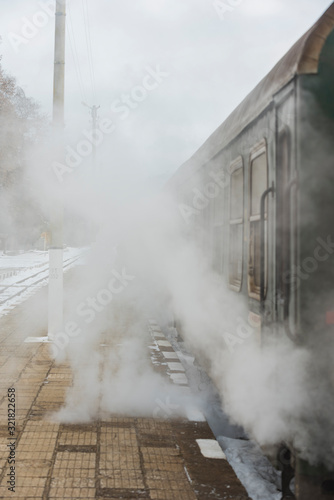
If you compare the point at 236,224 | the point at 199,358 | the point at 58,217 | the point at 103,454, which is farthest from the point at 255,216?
the point at 58,217

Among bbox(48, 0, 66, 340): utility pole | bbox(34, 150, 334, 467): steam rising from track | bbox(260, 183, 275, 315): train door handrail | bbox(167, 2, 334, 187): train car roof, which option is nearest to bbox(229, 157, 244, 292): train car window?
bbox(34, 150, 334, 467): steam rising from track

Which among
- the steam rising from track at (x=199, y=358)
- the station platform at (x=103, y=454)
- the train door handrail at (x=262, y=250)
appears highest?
the train door handrail at (x=262, y=250)

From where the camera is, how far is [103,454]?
11.7 ft

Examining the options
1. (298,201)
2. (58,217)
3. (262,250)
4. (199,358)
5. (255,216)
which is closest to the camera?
(298,201)

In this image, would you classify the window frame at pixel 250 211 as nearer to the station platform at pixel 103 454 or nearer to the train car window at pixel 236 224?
the train car window at pixel 236 224

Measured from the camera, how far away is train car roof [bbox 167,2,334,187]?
2.70 m

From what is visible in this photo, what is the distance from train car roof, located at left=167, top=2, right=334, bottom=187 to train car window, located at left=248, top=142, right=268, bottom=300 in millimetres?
331

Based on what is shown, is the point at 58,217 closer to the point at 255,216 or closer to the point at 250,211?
the point at 250,211

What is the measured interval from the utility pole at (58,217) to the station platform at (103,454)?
210 centimetres

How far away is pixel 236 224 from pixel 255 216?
620 mm

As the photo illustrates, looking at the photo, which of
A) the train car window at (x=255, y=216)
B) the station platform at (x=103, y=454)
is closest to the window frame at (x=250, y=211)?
the train car window at (x=255, y=216)

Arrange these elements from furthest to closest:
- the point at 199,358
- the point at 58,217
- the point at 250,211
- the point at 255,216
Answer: the point at 58,217 → the point at 199,358 → the point at 250,211 → the point at 255,216

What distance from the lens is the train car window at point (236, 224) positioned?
13.1 ft

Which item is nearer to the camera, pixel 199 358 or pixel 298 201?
pixel 298 201
